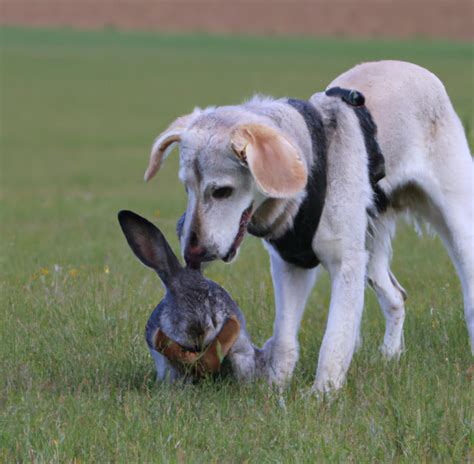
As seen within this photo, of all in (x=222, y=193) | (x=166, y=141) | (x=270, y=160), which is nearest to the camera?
(x=270, y=160)

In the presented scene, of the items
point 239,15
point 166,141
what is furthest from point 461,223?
point 239,15

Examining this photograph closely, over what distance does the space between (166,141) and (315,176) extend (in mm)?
765

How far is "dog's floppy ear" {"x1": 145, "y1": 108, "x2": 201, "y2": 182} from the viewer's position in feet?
15.5

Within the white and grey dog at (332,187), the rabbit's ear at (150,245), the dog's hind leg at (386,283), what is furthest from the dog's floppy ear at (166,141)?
the dog's hind leg at (386,283)

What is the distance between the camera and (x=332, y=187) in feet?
16.6

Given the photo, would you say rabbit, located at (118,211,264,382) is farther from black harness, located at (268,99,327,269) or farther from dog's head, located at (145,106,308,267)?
black harness, located at (268,99,327,269)

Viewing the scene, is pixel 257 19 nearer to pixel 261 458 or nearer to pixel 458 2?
pixel 458 2

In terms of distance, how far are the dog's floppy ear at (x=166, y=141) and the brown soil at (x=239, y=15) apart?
53.5m

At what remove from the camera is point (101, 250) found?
9.37 metres

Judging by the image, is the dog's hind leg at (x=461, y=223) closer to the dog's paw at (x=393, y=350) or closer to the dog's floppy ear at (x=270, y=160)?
the dog's paw at (x=393, y=350)

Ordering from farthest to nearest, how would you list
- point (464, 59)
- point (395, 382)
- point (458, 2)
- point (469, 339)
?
point (458, 2) → point (464, 59) → point (469, 339) → point (395, 382)

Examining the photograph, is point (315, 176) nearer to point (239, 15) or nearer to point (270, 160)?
point (270, 160)

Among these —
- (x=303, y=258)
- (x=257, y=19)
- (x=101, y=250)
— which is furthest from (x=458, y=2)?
(x=303, y=258)

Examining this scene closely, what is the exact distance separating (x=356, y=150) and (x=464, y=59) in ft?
133
